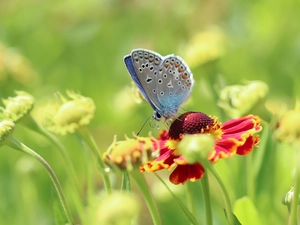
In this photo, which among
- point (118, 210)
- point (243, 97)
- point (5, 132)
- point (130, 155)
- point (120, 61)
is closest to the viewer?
point (118, 210)

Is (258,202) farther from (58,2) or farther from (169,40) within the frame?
(58,2)

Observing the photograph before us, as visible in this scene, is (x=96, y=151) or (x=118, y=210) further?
(x=96, y=151)

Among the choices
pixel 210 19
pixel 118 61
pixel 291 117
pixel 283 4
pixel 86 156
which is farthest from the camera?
pixel 210 19

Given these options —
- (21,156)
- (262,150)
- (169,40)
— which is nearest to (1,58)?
(21,156)

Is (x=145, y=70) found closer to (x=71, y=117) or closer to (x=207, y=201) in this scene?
(x=71, y=117)

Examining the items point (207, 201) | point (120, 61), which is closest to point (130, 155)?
point (207, 201)

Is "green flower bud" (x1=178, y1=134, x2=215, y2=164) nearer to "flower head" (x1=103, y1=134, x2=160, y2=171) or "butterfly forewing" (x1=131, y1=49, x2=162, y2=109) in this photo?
"flower head" (x1=103, y1=134, x2=160, y2=171)

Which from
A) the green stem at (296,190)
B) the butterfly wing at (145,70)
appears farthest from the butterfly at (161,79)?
the green stem at (296,190)
